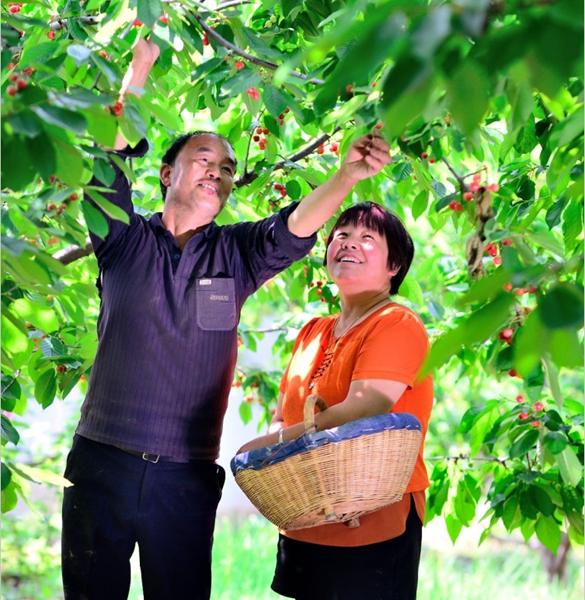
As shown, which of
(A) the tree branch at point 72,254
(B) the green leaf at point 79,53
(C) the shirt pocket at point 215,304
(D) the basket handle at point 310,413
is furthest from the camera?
(A) the tree branch at point 72,254

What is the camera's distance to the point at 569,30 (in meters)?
1.02

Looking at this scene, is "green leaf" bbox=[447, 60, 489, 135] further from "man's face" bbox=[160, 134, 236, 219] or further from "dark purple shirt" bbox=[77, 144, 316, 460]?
"man's face" bbox=[160, 134, 236, 219]

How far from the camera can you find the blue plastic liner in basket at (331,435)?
1.98m

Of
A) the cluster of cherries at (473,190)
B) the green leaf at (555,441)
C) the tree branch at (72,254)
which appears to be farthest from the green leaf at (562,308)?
the tree branch at (72,254)

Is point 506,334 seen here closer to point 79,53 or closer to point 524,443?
point 524,443

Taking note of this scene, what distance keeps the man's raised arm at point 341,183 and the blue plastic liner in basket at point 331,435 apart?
495 millimetres

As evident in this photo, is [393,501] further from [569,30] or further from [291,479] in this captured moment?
[569,30]

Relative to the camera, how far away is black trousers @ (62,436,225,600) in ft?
7.32

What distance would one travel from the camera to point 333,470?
1992 mm

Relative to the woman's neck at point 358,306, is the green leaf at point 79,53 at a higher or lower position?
higher

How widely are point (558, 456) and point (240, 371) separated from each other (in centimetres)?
141

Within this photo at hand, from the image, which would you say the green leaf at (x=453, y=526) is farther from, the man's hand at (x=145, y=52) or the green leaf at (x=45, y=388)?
the man's hand at (x=145, y=52)

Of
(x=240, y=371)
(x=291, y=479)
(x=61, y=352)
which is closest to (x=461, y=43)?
(x=291, y=479)

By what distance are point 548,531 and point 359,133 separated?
1.54 m
